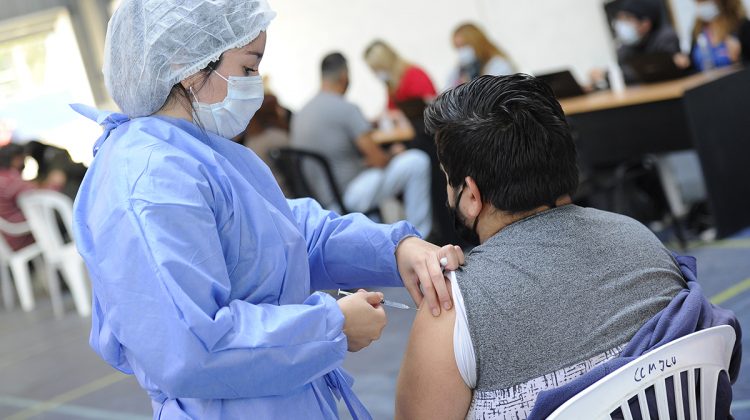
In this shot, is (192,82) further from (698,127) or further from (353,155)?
(353,155)

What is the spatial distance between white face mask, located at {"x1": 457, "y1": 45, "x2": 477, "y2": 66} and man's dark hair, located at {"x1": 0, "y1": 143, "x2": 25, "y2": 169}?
3496mm

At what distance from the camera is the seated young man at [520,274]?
1.24 metres

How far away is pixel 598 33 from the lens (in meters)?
7.47

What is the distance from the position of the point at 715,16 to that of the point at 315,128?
7.27 ft

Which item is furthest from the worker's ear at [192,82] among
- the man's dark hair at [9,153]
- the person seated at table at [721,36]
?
the man's dark hair at [9,153]

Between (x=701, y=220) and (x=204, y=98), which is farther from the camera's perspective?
(x=701, y=220)

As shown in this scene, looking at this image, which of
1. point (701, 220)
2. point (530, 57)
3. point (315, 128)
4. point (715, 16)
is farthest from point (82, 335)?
point (530, 57)

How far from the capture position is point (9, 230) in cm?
661

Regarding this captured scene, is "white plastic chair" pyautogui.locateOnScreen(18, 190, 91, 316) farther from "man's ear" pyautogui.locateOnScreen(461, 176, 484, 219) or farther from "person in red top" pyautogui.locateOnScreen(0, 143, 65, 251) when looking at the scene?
"man's ear" pyautogui.locateOnScreen(461, 176, 484, 219)

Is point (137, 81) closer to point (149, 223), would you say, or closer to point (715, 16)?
point (149, 223)

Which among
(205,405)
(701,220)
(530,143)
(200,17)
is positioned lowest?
(701,220)

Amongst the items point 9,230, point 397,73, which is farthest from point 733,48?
point 9,230

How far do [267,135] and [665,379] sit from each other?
3.96 m

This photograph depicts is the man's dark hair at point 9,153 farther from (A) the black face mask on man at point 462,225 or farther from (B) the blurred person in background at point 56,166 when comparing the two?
(A) the black face mask on man at point 462,225
